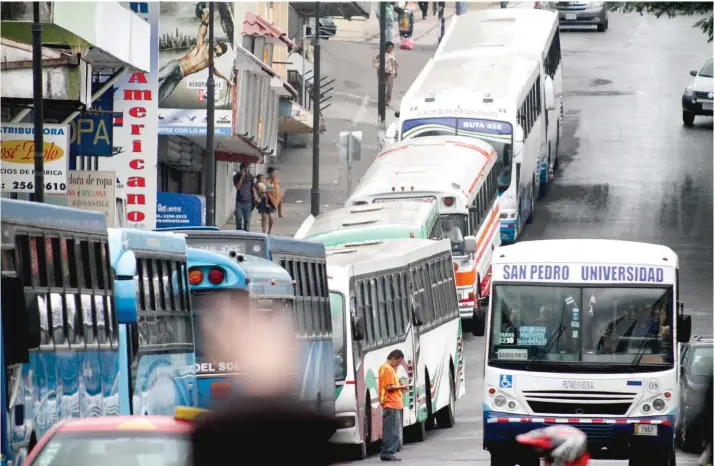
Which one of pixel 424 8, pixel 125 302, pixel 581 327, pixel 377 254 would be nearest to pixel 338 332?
pixel 377 254

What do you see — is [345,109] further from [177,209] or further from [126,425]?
[126,425]

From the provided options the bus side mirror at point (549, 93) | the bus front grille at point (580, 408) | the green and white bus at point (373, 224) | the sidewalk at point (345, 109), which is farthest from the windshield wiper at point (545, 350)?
the bus side mirror at point (549, 93)

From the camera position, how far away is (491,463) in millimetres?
19703

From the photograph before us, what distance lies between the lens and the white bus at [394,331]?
22469 millimetres

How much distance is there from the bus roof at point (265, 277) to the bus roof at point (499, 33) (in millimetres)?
26219

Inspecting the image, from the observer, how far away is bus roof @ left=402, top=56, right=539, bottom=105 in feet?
137

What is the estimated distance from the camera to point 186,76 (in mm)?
39000

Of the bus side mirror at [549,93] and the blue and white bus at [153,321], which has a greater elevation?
the bus side mirror at [549,93]

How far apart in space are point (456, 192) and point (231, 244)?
14.0 metres

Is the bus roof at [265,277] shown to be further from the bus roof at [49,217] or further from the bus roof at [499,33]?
the bus roof at [499,33]

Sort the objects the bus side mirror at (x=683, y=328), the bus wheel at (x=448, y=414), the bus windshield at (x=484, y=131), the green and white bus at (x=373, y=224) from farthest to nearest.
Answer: the bus windshield at (x=484, y=131)
the green and white bus at (x=373, y=224)
the bus wheel at (x=448, y=414)
the bus side mirror at (x=683, y=328)

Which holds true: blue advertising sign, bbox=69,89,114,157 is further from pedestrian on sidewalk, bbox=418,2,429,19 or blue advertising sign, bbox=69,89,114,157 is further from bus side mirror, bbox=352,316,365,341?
pedestrian on sidewalk, bbox=418,2,429,19

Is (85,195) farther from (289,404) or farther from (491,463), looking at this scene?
(289,404)

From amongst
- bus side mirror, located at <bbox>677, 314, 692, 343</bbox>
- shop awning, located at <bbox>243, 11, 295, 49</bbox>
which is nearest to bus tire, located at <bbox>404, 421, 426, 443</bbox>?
bus side mirror, located at <bbox>677, 314, 692, 343</bbox>
